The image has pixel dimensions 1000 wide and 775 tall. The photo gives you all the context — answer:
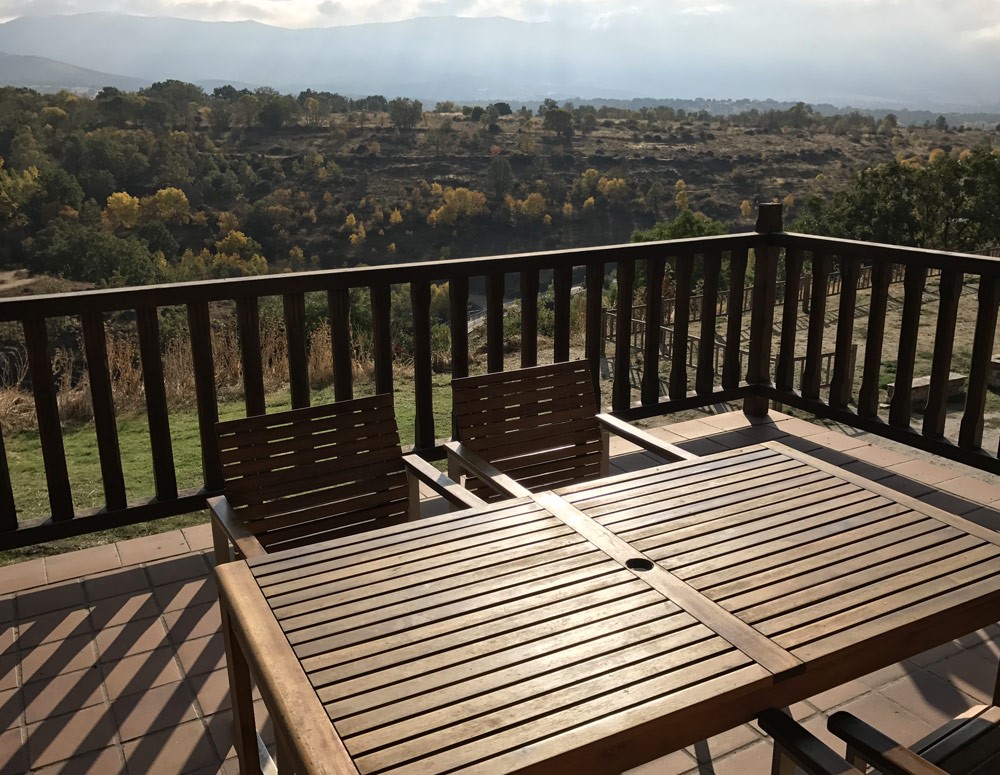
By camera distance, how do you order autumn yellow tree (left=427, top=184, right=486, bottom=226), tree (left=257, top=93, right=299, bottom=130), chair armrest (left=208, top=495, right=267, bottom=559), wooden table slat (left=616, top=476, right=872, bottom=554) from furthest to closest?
tree (left=257, top=93, right=299, bottom=130)
autumn yellow tree (left=427, top=184, right=486, bottom=226)
chair armrest (left=208, top=495, right=267, bottom=559)
wooden table slat (left=616, top=476, right=872, bottom=554)

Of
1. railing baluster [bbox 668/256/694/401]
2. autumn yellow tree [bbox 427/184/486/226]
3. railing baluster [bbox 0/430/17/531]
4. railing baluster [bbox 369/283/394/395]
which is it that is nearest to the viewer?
railing baluster [bbox 0/430/17/531]

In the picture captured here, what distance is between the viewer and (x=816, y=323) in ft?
14.5

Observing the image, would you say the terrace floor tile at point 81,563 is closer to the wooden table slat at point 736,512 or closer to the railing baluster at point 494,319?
the railing baluster at point 494,319

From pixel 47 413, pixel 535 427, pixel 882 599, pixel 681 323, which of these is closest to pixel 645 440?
pixel 535 427

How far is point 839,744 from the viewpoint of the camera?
2217 millimetres

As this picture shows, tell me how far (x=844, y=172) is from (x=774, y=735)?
4720 cm

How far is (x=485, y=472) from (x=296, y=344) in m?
1.26

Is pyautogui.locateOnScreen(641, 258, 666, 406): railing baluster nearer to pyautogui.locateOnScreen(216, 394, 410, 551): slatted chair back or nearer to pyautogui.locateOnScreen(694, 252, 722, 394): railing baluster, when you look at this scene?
pyautogui.locateOnScreen(694, 252, 722, 394): railing baluster

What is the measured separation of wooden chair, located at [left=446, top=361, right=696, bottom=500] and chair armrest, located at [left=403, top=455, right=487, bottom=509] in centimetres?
17

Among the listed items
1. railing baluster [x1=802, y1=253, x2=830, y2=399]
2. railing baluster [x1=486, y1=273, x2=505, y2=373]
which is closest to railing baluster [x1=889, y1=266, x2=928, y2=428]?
railing baluster [x1=802, y1=253, x2=830, y2=399]

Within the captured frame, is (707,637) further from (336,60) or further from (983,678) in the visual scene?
(336,60)

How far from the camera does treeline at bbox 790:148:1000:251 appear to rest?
94.5 feet

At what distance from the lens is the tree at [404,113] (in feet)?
160

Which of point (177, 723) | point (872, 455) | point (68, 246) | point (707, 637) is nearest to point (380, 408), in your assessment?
point (177, 723)
